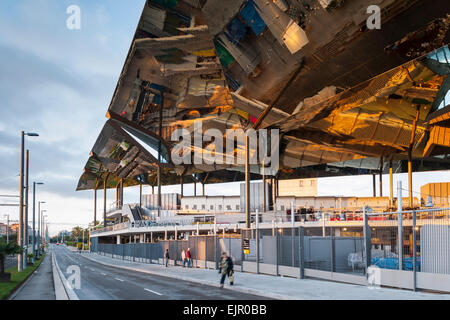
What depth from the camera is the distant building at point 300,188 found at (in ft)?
346

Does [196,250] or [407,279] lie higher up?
[407,279]

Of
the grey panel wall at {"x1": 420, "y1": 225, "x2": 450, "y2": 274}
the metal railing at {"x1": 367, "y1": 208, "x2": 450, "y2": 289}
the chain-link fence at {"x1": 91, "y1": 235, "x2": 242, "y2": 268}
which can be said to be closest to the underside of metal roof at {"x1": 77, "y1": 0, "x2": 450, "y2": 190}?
the chain-link fence at {"x1": 91, "y1": 235, "x2": 242, "y2": 268}

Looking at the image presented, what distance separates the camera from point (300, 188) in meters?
108

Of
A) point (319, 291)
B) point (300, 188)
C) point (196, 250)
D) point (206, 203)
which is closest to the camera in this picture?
point (319, 291)

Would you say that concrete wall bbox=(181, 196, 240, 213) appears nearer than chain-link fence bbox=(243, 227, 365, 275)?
No

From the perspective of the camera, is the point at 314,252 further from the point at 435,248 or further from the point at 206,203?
the point at 206,203

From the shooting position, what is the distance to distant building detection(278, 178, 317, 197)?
4150 inches

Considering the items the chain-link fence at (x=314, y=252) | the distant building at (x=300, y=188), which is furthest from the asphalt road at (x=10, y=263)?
the distant building at (x=300, y=188)

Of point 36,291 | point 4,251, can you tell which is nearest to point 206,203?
point 4,251

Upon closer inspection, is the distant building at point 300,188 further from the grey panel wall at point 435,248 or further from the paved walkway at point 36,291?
the grey panel wall at point 435,248

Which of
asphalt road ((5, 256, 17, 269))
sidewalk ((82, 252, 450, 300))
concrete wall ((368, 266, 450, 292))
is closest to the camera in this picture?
concrete wall ((368, 266, 450, 292))

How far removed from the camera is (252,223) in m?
45.4

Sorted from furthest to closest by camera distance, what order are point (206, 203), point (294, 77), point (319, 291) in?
point (206, 203) → point (294, 77) → point (319, 291)

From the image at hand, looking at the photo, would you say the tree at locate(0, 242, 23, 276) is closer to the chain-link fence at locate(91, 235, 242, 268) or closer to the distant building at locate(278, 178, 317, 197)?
the chain-link fence at locate(91, 235, 242, 268)
